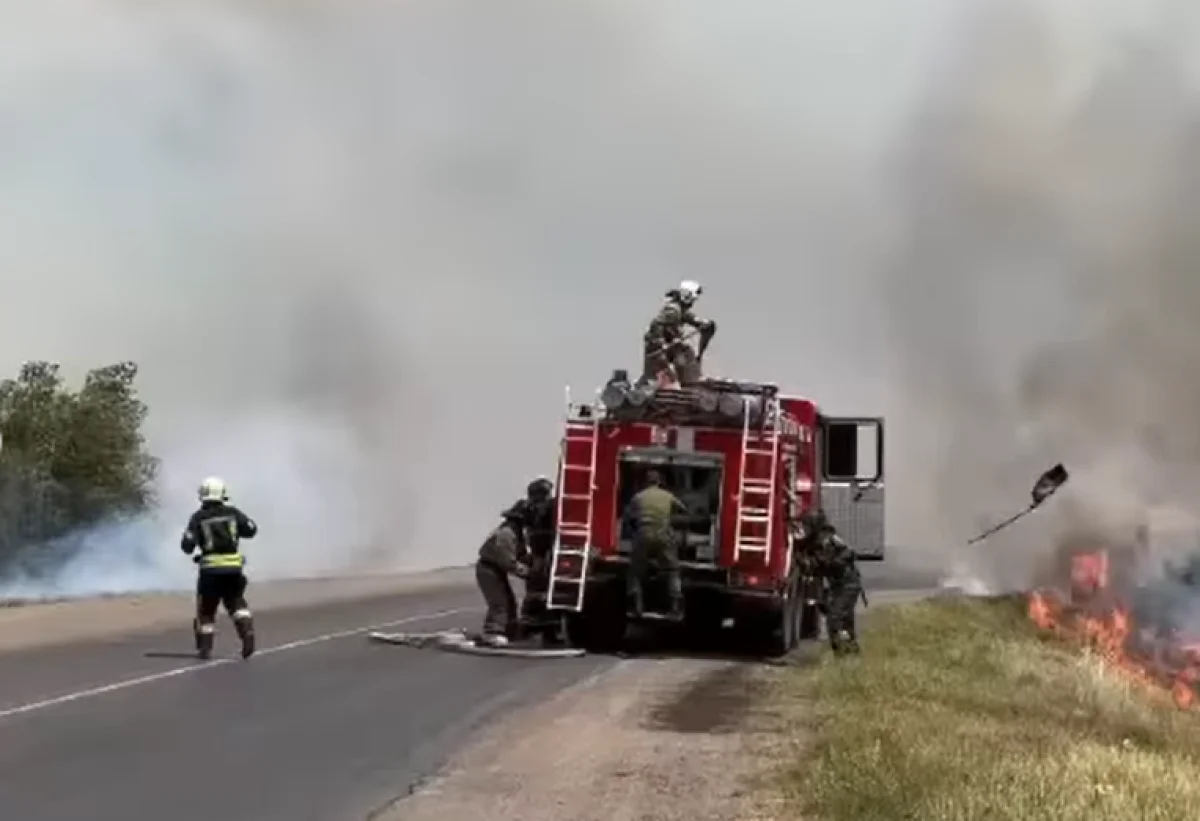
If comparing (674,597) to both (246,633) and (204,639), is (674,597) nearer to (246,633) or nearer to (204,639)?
(246,633)

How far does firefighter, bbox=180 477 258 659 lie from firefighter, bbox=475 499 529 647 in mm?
2878

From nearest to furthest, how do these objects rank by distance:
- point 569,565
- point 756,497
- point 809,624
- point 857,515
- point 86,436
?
point 756,497
point 569,565
point 809,624
point 857,515
point 86,436

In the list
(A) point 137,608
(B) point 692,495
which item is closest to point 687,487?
(B) point 692,495

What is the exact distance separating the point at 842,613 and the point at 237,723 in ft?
27.7

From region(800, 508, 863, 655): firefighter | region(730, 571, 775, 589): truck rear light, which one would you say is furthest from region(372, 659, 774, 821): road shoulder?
region(800, 508, 863, 655): firefighter

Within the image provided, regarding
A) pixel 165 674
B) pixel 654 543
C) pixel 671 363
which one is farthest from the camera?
pixel 671 363

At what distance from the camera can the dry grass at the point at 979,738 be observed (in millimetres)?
9555

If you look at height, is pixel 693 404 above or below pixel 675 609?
above

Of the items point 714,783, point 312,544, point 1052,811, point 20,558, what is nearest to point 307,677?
point 714,783

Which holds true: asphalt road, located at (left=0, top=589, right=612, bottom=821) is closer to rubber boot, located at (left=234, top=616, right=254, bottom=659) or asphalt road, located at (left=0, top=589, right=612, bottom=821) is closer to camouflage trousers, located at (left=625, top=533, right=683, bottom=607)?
rubber boot, located at (left=234, top=616, right=254, bottom=659)

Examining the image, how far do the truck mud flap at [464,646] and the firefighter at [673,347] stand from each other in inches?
125

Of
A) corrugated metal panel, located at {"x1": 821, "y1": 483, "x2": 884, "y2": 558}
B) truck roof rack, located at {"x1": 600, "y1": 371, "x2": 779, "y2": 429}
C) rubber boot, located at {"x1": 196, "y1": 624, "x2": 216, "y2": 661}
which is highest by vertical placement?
truck roof rack, located at {"x1": 600, "y1": 371, "x2": 779, "y2": 429}

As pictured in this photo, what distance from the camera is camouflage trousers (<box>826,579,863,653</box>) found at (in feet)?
64.5

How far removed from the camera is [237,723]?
517 inches
